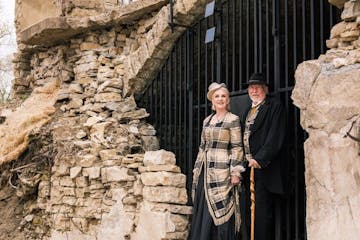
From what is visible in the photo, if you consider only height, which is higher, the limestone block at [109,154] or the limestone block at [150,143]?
the limestone block at [150,143]

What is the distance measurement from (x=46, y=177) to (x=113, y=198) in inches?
57.1

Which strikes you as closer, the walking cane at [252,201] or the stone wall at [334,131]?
the stone wall at [334,131]

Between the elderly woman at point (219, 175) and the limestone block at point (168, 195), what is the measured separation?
25.6 inches

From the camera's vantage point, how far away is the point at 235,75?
17.9ft

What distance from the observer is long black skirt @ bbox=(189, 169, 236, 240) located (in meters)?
4.38

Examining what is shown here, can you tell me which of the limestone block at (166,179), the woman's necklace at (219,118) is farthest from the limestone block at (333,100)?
the limestone block at (166,179)

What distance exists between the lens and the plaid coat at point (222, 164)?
445cm

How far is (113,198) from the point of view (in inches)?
234

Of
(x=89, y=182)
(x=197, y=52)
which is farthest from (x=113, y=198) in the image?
(x=197, y=52)

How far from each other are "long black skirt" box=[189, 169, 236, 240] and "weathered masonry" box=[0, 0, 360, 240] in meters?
0.46

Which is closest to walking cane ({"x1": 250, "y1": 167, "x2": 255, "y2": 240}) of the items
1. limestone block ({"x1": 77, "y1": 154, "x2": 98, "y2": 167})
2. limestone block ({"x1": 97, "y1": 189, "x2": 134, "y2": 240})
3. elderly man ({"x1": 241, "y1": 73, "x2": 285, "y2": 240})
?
elderly man ({"x1": 241, "y1": 73, "x2": 285, "y2": 240})

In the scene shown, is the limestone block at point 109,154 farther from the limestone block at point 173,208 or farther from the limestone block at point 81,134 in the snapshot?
the limestone block at point 173,208

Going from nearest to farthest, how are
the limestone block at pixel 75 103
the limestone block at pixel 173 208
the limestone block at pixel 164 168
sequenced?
1. the limestone block at pixel 173 208
2. the limestone block at pixel 164 168
3. the limestone block at pixel 75 103

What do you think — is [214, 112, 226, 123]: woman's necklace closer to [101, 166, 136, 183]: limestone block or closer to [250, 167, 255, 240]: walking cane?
[250, 167, 255, 240]: walking cane
